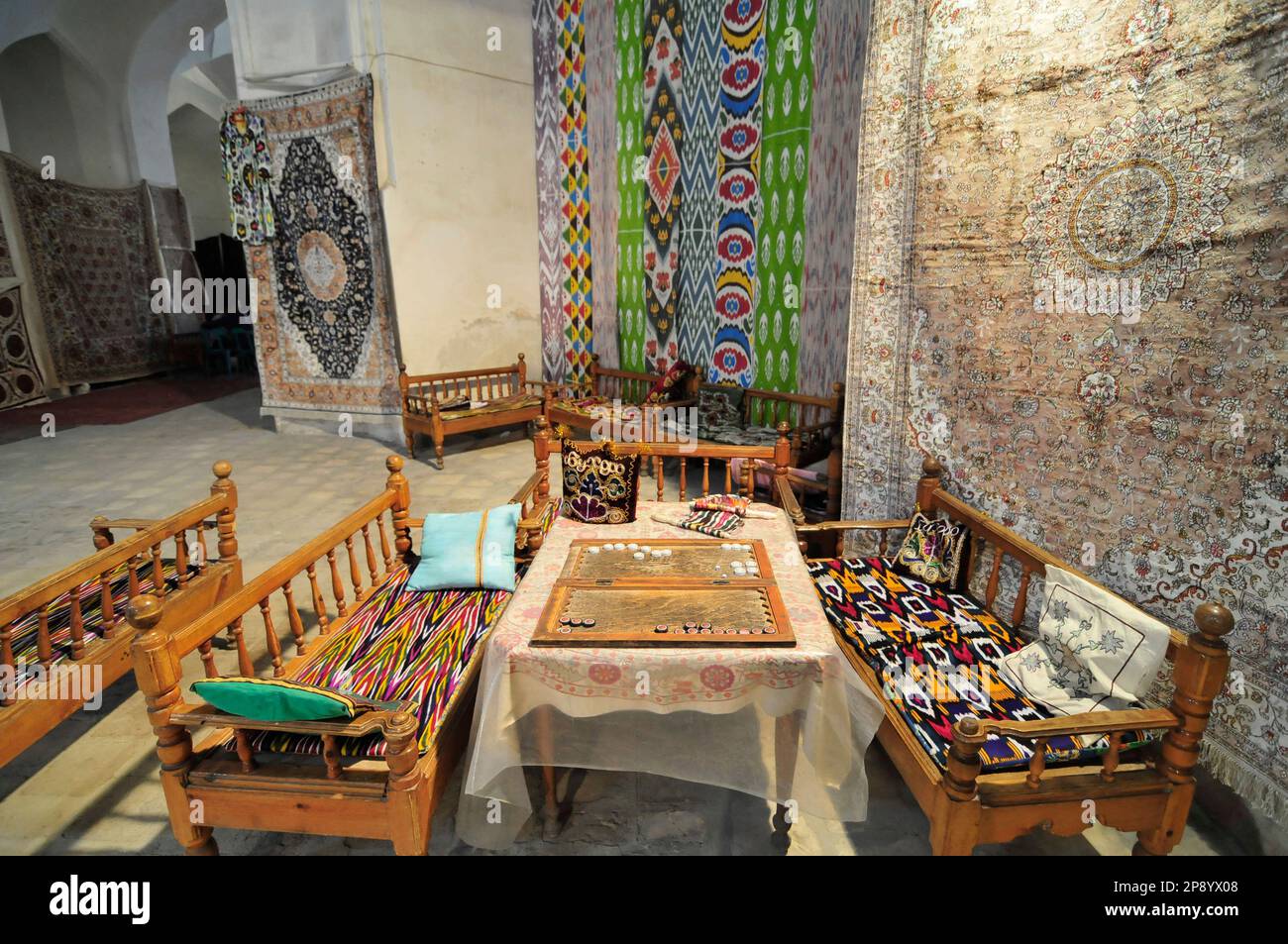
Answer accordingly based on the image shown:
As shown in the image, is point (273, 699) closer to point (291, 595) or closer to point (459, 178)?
point (291, 595)

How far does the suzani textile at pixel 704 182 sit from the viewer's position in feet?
18.6

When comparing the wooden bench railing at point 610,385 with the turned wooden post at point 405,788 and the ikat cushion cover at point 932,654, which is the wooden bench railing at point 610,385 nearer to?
the ikat cushion cover at point 932,654

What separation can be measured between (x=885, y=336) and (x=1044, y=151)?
1158 mm

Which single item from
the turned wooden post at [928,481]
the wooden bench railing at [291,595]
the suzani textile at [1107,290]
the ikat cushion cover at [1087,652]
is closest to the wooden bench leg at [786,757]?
the ikat cushion cover at [1087,652]

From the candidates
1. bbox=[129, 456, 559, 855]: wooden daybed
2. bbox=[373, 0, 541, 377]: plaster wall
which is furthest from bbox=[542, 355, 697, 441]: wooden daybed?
bbox=[129, 456, 559, 855]: wooden daybed

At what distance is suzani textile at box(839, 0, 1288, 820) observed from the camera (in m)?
2.38

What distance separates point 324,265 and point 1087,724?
8634 millimetres

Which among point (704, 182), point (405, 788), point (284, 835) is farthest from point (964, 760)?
point (704, 182)

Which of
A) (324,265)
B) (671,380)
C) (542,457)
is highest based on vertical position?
(324,265)

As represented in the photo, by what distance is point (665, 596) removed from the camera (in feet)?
8.86

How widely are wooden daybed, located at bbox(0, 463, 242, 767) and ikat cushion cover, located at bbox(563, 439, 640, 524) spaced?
183 centimetres

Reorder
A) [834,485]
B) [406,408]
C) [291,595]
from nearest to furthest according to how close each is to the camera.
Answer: [291,595], [834,485], [406,408]

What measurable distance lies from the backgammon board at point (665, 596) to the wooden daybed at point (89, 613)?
195 cm

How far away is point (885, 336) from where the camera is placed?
390 centimetres
